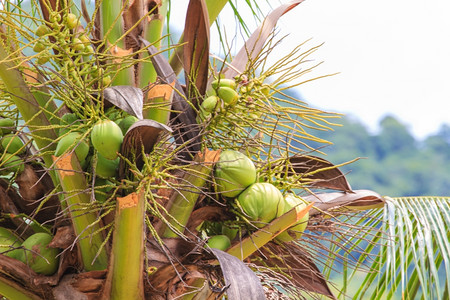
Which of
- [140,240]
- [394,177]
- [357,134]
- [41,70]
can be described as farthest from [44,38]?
[357,134]

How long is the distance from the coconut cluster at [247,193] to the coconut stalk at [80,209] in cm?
25

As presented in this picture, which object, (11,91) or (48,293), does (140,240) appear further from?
(11,91)

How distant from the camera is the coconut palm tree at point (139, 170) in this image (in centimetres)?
119

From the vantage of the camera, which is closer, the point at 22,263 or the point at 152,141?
the point at 152,141

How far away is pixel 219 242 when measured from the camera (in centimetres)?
136

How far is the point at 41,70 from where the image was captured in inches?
49.7

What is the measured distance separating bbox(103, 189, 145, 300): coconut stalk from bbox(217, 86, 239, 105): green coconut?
0.99 feet

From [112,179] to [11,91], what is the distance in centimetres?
29

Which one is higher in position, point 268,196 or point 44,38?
point 44,38

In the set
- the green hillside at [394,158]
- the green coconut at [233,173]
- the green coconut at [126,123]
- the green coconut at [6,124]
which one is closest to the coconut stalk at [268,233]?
the green coconut at [233,173]

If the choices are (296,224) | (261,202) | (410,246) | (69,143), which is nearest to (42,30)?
(69,143)

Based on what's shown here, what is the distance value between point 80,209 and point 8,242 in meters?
0.26

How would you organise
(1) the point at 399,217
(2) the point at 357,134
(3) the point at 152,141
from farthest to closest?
(2) the point at 357,134 → (1) the point at 399,217 → (3) the point at 152,141

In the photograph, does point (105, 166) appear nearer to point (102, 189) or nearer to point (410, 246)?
point (102, 189)
